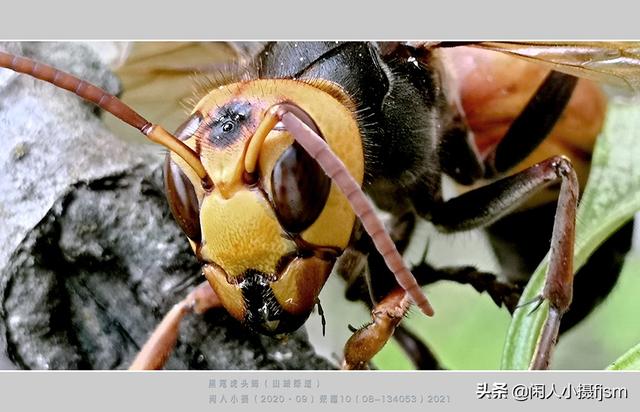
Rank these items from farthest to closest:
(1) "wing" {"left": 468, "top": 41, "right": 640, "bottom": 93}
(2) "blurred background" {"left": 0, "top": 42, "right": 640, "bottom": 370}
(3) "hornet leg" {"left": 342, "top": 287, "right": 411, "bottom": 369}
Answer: (2) "blurred background" {"left": 0, "top": 42, "right": 640, "bottom": 370}, (1) "wing" {"left": 468, "top": 41, "right": 640, "bottom": 93}, (3) "hornet leg" {"left": 342, "top": 287, "right": 411, "bottom": 369}

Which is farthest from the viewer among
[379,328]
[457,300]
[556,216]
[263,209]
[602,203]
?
[457,300]

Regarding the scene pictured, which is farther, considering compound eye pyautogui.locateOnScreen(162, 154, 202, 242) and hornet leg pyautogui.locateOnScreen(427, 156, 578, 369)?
hornet leg pyautogui.locateOnScreen(427, 156, 578, 369)

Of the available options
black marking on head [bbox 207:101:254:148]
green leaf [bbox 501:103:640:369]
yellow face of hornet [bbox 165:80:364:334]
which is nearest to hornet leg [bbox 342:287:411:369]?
yellow face of hornet [bbox 165:80:364:334]

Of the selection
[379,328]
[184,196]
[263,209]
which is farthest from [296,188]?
[379,328]

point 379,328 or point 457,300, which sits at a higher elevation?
point 379,328

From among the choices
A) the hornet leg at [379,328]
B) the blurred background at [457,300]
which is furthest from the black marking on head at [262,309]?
the blurred background at [457,300]

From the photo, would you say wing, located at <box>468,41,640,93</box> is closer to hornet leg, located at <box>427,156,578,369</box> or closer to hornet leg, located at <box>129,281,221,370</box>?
hornet leg, located at <box>427,156,578,369</box>

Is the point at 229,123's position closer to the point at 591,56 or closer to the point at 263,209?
the point at 263,209

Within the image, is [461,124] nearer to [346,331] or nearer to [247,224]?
[346,331]
